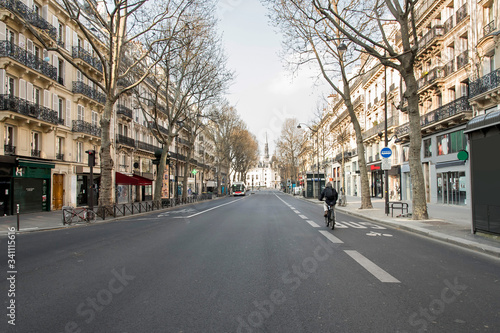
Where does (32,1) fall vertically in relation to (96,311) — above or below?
above

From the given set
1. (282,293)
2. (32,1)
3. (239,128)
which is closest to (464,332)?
(282,293)

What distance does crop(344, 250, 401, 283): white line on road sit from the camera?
5066 millimetres

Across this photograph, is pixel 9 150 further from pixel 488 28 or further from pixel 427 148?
pixel 427 148

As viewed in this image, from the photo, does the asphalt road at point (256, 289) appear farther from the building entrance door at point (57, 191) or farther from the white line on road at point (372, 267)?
the building entrance door at point (57, 191)

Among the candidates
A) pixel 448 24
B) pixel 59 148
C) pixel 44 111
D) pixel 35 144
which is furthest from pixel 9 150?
pixel 448 24

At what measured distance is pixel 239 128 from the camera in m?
57.2

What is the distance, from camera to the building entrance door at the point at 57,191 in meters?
24.7

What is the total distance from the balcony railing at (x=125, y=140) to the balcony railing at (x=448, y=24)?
30186mm

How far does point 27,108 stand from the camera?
20875 mm

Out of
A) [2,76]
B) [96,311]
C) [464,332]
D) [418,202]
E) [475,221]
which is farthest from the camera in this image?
[2,76]

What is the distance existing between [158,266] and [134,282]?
39.9 inches

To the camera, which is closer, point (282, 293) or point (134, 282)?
point (282, 293)

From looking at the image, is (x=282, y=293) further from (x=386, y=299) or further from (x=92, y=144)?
(x=92, y=144)

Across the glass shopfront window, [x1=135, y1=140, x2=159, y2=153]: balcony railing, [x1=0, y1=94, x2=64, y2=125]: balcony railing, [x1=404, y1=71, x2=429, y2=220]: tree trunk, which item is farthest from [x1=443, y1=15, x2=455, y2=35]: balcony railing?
[x1=135, y1=140, x2=159, y2=153]: balcony railing
